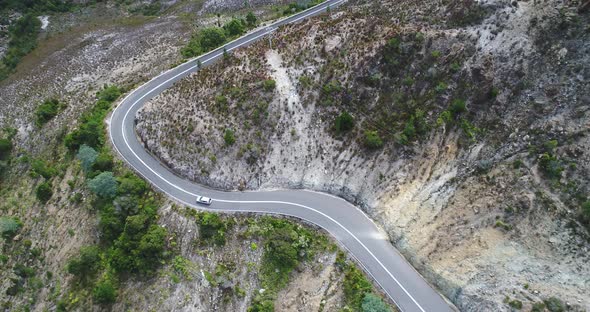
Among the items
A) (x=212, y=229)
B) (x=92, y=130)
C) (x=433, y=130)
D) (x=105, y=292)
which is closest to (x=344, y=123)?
(x=433, y=130)

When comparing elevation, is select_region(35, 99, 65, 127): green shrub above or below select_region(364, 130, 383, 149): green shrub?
above

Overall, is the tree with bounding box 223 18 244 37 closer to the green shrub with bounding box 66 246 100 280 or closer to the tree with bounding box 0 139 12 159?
the green shrub with bounding box 66 246 100 280

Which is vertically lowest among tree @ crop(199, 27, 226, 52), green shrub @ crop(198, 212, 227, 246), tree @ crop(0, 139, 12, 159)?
green shrub @ crop(198, 212, 227, 246)

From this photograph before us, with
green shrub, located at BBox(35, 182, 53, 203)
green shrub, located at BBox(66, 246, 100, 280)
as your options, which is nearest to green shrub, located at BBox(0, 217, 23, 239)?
green shrub, located at BBox(35, 182, 53, 203)

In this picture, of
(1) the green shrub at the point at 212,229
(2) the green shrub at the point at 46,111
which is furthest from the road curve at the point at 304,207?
(2) the green shrub at the point at 46,111

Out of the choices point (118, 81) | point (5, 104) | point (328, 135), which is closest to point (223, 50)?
point (118, 81)

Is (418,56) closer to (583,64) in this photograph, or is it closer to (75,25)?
(583,64)

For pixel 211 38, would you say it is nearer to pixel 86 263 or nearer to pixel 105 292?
pixel 86 263
